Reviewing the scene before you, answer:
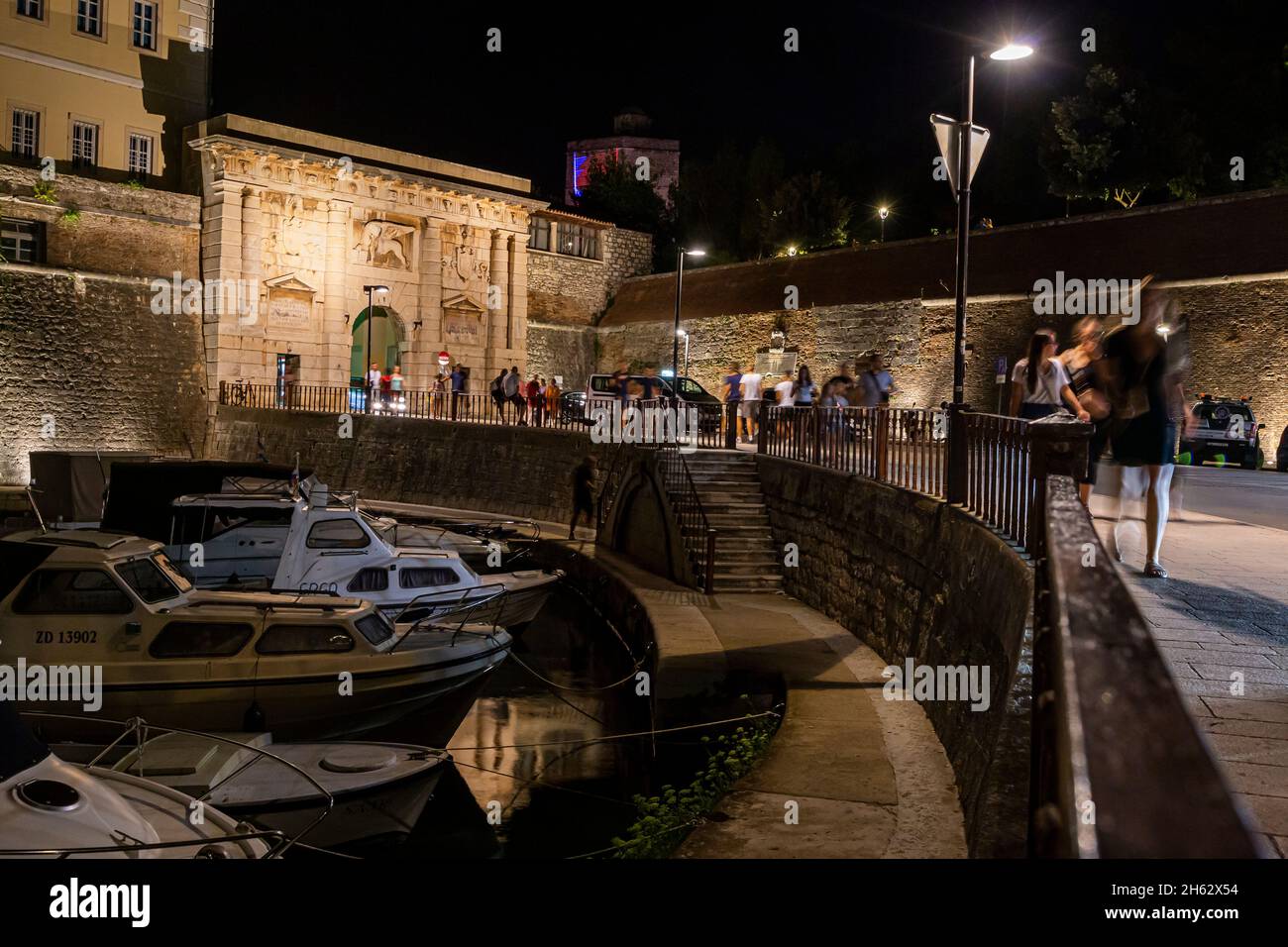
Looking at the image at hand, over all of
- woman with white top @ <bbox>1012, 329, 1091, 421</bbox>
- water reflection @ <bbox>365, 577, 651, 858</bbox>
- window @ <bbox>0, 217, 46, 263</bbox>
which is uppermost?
window @ <bbox>0, 217, 46, 263</bbox>

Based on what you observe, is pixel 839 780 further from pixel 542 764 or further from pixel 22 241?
pixel 22 241

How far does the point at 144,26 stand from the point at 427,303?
44.9 feet

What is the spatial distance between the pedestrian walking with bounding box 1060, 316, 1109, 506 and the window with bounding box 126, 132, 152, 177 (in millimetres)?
35711

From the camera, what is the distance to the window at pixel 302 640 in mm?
12102

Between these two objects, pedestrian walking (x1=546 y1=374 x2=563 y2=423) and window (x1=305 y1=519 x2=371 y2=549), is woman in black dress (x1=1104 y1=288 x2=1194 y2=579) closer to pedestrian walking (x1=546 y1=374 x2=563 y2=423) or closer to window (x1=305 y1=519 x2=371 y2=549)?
window (x1=305 y1=519 x2=371 y2=549)

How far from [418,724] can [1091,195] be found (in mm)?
36862

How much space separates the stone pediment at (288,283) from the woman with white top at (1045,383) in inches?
1309

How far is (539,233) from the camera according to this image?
154 feet

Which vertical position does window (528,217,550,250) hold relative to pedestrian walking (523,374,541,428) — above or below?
above

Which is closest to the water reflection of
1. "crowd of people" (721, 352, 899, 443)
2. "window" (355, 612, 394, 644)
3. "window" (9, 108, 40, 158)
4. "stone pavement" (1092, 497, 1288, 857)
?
"window" (355, 612, 394, 644)

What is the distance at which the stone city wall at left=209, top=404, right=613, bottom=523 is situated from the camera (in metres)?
25.8

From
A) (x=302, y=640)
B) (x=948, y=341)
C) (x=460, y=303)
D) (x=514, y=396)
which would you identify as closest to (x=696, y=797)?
(x=302, y=640)

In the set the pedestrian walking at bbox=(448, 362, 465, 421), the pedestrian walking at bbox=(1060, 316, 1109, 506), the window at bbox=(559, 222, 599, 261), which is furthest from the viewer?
the window at bbox=(559, 222, 599, 261)
